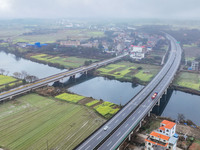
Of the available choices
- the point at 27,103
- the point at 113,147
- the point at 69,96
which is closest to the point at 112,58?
the point at 69,96

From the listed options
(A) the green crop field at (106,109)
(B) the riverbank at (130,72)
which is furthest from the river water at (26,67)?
(A) the green crop field at (106,109)

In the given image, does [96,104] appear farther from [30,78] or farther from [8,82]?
[8,82]

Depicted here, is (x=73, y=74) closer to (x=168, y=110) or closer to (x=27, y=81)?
(x=27, y=81)

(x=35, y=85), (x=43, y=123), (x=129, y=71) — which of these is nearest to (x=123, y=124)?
(x=43, y=123)

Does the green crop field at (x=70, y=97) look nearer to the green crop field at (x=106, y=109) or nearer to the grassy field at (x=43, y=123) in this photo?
the grassy field at (x=43, y=123)

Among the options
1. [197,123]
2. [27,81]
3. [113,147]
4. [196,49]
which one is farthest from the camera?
[196,49]

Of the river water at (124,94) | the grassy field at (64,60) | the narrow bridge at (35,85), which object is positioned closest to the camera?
the river water at (124,94)
